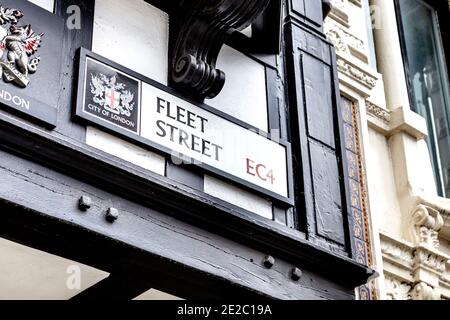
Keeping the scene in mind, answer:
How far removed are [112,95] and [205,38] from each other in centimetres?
71

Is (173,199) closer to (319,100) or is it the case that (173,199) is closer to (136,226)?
(136,226)

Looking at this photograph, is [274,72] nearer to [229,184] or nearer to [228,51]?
[228,51]

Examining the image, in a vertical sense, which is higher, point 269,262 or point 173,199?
point 173,199

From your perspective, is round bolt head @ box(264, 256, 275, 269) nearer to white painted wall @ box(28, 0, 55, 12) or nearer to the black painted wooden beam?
the black painted wooden beam

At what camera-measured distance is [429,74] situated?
10086 mm

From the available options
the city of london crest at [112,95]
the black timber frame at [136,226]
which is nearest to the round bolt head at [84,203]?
the black timber frame at [136,226]

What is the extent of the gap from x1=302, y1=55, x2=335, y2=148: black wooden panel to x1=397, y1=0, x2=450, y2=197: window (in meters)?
3.33

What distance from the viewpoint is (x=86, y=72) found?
4.98 meters

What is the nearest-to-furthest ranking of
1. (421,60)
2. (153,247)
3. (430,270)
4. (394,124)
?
(153,247) → (430,270) → (394,124) → (421,60)

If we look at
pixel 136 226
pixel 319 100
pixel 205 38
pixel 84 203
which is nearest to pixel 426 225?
pixel 319 100

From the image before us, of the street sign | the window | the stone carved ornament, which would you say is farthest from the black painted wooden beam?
the window

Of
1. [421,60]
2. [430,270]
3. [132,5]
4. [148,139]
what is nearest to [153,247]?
[148,139]
